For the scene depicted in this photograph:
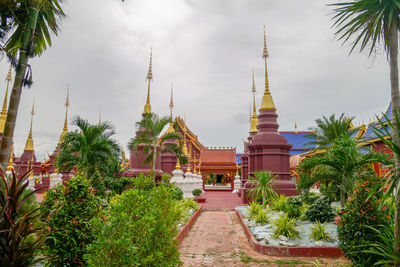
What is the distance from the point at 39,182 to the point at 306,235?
76.1 feet

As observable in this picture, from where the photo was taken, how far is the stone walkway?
528cm

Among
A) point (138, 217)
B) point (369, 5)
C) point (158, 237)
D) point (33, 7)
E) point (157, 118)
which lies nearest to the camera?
point (138, 217)

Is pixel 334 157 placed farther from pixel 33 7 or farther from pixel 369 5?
pixel 33 7

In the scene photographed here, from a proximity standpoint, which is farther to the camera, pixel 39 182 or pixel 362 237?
pixel 39 182

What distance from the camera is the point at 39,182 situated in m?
23.0

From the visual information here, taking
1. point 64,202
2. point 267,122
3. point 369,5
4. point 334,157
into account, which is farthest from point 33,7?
point 267,122

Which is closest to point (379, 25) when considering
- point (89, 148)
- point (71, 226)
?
point (71, 226)

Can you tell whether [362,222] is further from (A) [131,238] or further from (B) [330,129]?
(B) [330,129]

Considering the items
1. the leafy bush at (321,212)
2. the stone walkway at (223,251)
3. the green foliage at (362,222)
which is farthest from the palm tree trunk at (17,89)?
the leafy bush at (321,212)

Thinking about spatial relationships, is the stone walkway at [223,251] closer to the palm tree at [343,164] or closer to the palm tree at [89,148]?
the palm tree at [343,164]

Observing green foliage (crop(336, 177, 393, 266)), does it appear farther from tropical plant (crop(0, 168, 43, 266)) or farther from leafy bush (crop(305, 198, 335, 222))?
tropical plant (crop(0, 168, 43, 266))

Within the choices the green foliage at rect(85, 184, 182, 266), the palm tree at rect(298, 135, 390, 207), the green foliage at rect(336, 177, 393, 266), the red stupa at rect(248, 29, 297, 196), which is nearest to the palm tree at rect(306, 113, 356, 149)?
the red stupa at rect(248, 29, 297, 196)

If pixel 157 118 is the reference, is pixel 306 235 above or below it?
below

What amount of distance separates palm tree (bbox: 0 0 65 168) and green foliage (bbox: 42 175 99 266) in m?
3.53
